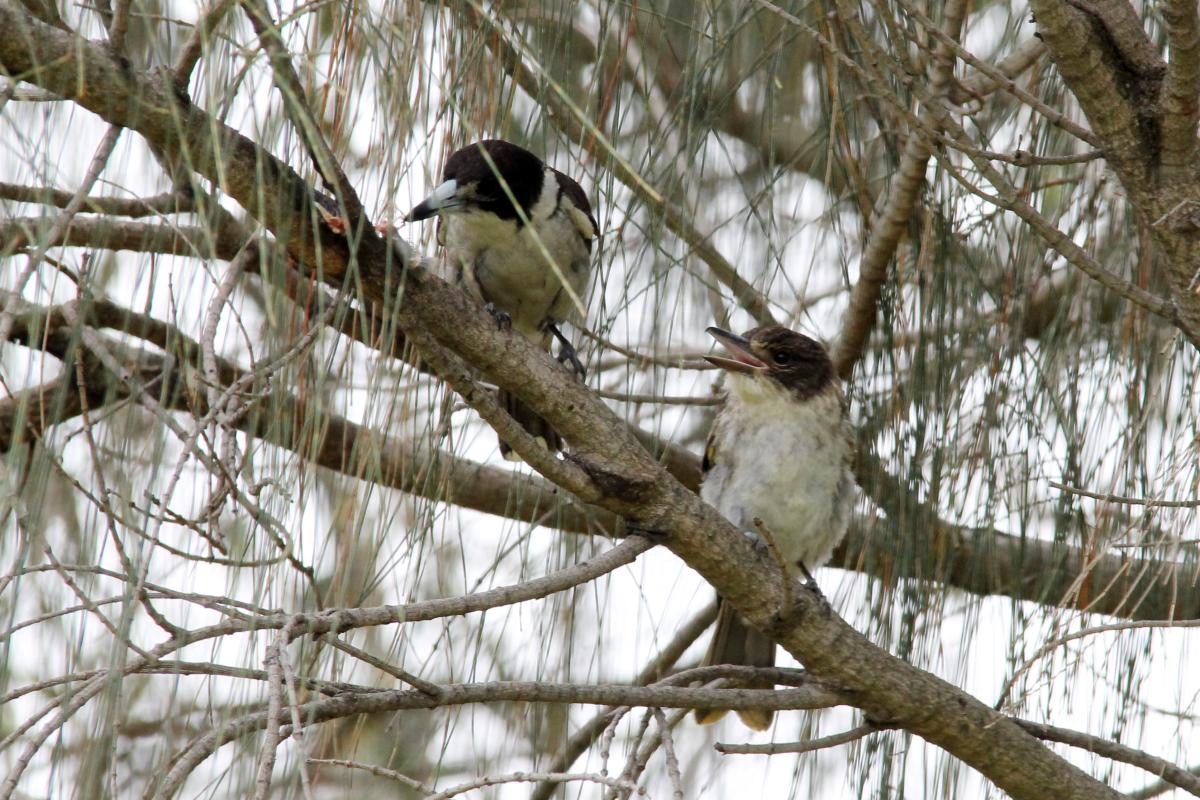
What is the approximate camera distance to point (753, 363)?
362 centimetres

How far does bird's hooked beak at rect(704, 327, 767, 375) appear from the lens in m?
3.53

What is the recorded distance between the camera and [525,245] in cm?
362

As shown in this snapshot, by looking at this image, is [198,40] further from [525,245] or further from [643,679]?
[643,679]

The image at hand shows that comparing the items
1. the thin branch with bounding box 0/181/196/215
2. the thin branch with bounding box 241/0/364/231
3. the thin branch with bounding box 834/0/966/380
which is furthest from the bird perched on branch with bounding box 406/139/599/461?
the thin branch with bounding box 241/0/364/231

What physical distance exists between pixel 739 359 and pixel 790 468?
1.19 ft

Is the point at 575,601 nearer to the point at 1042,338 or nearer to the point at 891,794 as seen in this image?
the point at 891,794

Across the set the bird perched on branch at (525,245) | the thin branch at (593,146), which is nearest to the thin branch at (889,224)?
the thin branch at (593,146)

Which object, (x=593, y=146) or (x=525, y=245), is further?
(x=525, y=245)

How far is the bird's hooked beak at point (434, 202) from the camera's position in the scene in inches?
96.0

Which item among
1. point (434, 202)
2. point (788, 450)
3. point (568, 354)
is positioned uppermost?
point (568, 354)

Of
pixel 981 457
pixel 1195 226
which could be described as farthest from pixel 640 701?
pixel 1195 226

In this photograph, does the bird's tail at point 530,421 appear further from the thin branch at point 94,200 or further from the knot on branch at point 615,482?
the thin branch at point 94,200

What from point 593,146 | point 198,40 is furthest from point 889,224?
point 198,40

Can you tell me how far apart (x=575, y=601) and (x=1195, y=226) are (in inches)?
60.1
